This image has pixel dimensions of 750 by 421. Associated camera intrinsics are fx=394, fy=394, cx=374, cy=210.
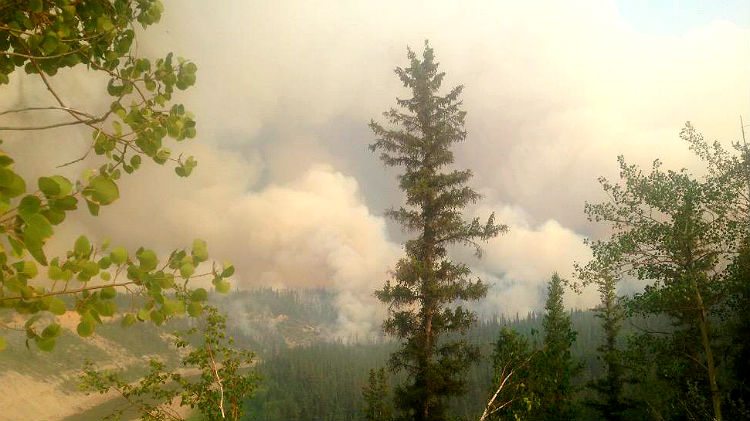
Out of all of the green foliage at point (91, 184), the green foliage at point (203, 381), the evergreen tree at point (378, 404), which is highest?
the green foliage at point (91, 184)

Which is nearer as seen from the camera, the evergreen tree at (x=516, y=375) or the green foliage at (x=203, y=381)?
the evergreen tree at (x=516, y=375)

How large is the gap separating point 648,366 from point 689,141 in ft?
23.0

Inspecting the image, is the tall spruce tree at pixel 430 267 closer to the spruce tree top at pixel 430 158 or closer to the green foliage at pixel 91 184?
the spruce tree top at pixel 430 158

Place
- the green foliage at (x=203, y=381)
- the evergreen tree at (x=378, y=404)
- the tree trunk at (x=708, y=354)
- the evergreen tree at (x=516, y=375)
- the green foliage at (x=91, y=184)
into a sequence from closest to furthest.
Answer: the green foliage at (x=91, y=184)
the evergreen tree at (x=516, y=375)
the green foliage at (x=203, y=381)
the tree trunk at (x=708, y=354)
the evergreen tree at (x=378, y=404)

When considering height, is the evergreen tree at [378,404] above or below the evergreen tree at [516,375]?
below

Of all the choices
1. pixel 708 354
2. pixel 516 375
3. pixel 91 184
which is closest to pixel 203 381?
pixel 516 375

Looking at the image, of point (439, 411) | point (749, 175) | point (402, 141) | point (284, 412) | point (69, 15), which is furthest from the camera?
point (284, 412)

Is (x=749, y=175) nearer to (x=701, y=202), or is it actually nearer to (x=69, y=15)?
(x=701, y=202)

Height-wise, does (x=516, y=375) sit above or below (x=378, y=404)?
above

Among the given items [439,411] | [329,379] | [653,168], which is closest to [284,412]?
[329,379]

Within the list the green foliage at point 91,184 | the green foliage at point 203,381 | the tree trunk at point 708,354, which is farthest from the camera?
the tree trunk at point 708,354

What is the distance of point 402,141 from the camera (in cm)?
1567

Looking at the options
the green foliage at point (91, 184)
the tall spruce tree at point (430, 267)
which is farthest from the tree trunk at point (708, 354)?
the green foliage at point (91, 184)

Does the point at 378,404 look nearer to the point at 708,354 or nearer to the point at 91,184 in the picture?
the point at 708,354
